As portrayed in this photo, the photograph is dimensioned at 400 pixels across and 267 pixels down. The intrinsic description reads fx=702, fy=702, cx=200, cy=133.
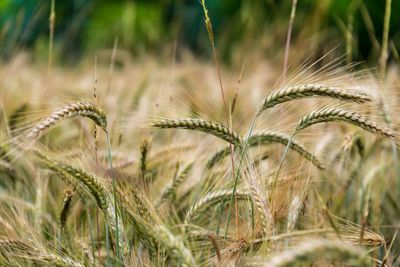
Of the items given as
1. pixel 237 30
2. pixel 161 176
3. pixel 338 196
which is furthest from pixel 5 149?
pixel 237 30

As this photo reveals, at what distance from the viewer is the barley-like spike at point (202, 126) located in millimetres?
1368

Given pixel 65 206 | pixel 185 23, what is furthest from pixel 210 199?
pixel 185 23

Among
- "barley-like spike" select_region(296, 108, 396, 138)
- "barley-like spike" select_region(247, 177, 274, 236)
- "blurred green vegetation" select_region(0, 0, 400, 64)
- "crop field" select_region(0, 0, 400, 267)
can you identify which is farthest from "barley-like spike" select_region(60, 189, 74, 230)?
"blurred green vegetation" select_region(0, 0, 400, 64)

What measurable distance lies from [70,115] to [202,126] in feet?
0.84

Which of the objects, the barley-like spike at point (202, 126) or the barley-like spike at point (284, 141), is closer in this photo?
the barley-like spike at point (202, 126)

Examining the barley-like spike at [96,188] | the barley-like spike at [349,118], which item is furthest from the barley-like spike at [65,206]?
the barley-like spike at [349,118]

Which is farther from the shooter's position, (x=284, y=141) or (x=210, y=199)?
(x=284, y=141)

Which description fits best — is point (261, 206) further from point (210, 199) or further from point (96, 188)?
point (96, 188)

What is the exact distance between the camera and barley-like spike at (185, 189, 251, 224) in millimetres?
1396

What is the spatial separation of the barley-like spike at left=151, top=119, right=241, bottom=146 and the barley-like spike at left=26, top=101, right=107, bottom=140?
111 mm

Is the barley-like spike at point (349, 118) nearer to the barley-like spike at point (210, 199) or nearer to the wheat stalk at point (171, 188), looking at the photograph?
the barley-like spike at point (210, 199)

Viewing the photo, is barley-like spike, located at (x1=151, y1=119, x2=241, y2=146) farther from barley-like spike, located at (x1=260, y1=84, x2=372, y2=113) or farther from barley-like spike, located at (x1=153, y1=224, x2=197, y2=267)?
barley-like spike, located at (x1=153, y1=224, x2=197, y2=267)

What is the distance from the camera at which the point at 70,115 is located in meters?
1.30

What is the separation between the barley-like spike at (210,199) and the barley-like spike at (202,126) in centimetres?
10
